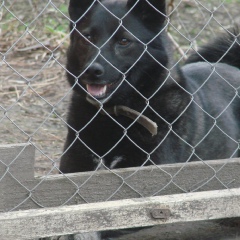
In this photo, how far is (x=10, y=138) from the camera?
4469 millimetres

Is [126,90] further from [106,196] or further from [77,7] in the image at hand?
[106,196]

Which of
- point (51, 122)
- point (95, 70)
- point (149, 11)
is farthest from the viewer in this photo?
point (51, 122)

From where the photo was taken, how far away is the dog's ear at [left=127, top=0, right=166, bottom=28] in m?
3.38

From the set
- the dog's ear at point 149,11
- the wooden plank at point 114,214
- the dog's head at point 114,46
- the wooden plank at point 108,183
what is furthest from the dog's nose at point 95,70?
the wooden plank at point 114,214

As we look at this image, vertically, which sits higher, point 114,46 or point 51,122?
point 114,46

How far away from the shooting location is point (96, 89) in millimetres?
3359

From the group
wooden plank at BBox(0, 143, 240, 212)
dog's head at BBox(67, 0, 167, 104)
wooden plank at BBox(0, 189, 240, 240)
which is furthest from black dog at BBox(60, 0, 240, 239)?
wooden plank at BBox(0, 189, 240, 240)

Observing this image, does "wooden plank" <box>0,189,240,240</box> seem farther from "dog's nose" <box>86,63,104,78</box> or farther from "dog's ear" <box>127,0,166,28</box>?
"dog's ear" <box>127,0,166,28</box>

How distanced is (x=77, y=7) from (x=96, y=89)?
0.46 metres

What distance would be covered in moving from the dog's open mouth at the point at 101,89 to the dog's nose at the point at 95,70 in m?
0.14

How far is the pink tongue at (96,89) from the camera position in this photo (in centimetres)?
334

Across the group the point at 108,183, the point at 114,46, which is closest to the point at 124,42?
the point at 114,46

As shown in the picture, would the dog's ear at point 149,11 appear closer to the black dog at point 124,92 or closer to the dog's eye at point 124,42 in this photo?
the black dog at point 124,92

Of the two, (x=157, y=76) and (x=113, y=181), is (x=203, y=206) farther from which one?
(x=157, y=76)
